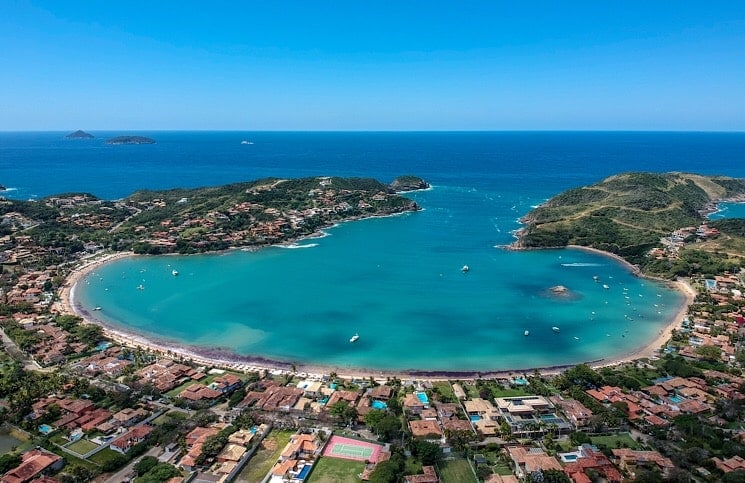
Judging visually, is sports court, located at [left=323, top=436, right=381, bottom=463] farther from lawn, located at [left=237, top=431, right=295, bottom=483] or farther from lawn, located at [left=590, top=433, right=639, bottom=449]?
lawn, located at [left=590, top=433, right=639, bottom=449]

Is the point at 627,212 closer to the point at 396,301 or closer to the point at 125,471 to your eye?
the point at 396,301

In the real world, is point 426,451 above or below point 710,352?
below

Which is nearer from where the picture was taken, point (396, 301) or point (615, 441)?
point (615, 441)

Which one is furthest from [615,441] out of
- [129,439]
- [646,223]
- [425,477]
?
[646,223]

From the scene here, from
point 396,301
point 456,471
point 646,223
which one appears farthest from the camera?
point 646,223

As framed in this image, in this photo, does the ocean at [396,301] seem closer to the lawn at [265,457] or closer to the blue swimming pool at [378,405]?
the blue swimming pool at [378,405]

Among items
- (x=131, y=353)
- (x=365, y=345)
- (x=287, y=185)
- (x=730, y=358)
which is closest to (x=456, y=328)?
(x=365, y=345)

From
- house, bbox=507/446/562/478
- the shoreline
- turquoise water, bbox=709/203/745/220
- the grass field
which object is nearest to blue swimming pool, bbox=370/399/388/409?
the shoreline
